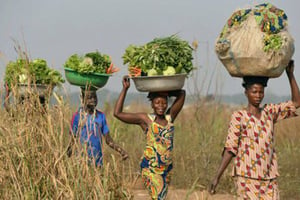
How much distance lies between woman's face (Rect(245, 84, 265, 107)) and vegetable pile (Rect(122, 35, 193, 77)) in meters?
0.60

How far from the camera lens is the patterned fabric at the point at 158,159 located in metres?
4.82

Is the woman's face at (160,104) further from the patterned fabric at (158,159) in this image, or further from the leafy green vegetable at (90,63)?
the leafy green vegetable at (90,63)

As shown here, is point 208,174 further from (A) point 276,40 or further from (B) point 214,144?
(A) point 276,40

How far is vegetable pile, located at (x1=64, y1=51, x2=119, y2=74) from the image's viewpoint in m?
5.43

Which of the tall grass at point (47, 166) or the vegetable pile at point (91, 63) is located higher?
the vegetable pile at point (91, 63)

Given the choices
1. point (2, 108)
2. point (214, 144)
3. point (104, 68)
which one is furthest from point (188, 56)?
point (214, 144)

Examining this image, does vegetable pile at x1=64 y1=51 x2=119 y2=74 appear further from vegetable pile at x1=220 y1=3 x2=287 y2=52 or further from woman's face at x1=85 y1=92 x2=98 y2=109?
vegetable pile at x1=220 y1=3 x2=287 y2=52

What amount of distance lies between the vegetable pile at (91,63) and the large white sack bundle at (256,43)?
1.49 meters

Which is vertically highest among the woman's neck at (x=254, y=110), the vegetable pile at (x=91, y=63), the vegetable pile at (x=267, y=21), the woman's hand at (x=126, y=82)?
the vegetable pile at (x=267, y=21)

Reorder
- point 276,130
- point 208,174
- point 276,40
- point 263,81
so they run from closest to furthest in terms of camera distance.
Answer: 1. point 276,40
2. point 263,81
3. point 208,174
4. point 276,130

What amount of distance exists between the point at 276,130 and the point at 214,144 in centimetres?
329

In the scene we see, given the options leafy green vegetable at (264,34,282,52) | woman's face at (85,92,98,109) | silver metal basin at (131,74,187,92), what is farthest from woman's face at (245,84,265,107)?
woman's face at (85,92,98,109)

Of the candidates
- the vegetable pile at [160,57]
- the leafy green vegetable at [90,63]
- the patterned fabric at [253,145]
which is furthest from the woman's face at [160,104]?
the leafy green vegetable at [90,63]

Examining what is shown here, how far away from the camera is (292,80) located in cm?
464
